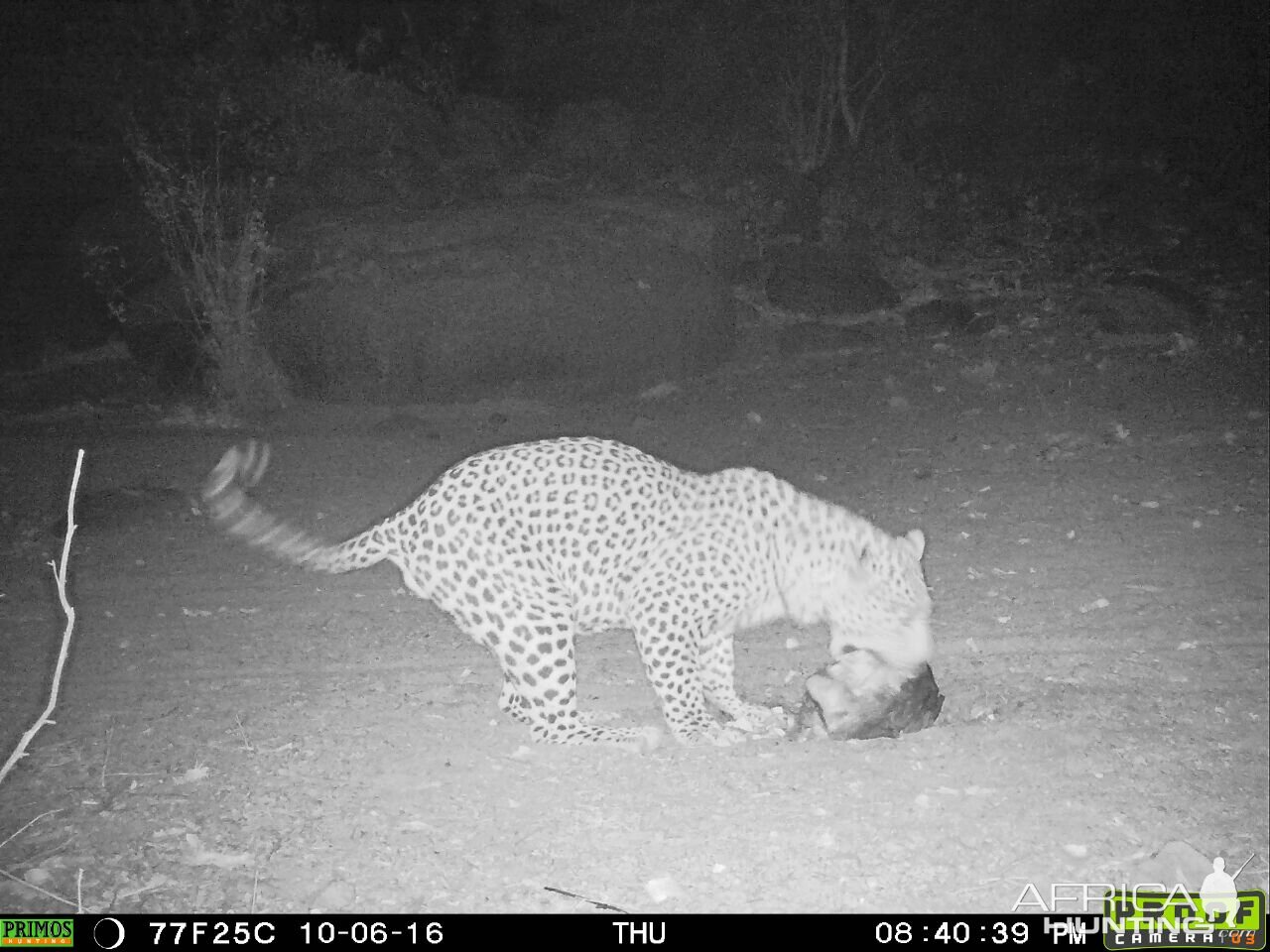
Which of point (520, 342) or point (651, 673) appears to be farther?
point (520, 342)

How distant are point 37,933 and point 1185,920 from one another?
3.76m

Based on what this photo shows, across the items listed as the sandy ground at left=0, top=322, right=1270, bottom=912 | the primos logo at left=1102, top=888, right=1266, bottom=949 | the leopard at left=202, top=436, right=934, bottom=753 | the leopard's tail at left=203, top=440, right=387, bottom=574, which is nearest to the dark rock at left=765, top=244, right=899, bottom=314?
the sandy ground at left=0, top=322, right=1270, bottom=912

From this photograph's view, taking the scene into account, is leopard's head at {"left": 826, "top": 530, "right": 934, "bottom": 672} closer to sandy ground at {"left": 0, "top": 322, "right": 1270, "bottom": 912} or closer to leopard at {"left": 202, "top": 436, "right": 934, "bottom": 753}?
leopard at {"left": 202, "top": 436, "right": 934, "bottom": 753}

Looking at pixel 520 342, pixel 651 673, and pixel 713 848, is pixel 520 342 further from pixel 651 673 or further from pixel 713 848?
pixel 713 848

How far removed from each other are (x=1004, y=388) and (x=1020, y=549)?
13.1ft

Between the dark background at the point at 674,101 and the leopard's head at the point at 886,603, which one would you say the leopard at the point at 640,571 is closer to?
the leopard's head at the point at 886,603

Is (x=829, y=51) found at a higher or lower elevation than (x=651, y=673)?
higher

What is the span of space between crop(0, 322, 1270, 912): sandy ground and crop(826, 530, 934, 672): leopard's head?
36cm

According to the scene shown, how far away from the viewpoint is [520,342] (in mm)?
11273

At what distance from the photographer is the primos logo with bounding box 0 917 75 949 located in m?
3.64

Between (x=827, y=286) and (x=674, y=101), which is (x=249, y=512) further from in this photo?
(x=674, y=101)

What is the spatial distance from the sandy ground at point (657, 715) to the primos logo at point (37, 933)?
9 cm

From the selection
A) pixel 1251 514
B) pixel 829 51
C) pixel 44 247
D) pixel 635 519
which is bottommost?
pixel 44 247

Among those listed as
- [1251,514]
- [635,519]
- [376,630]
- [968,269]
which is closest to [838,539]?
[635,519]
